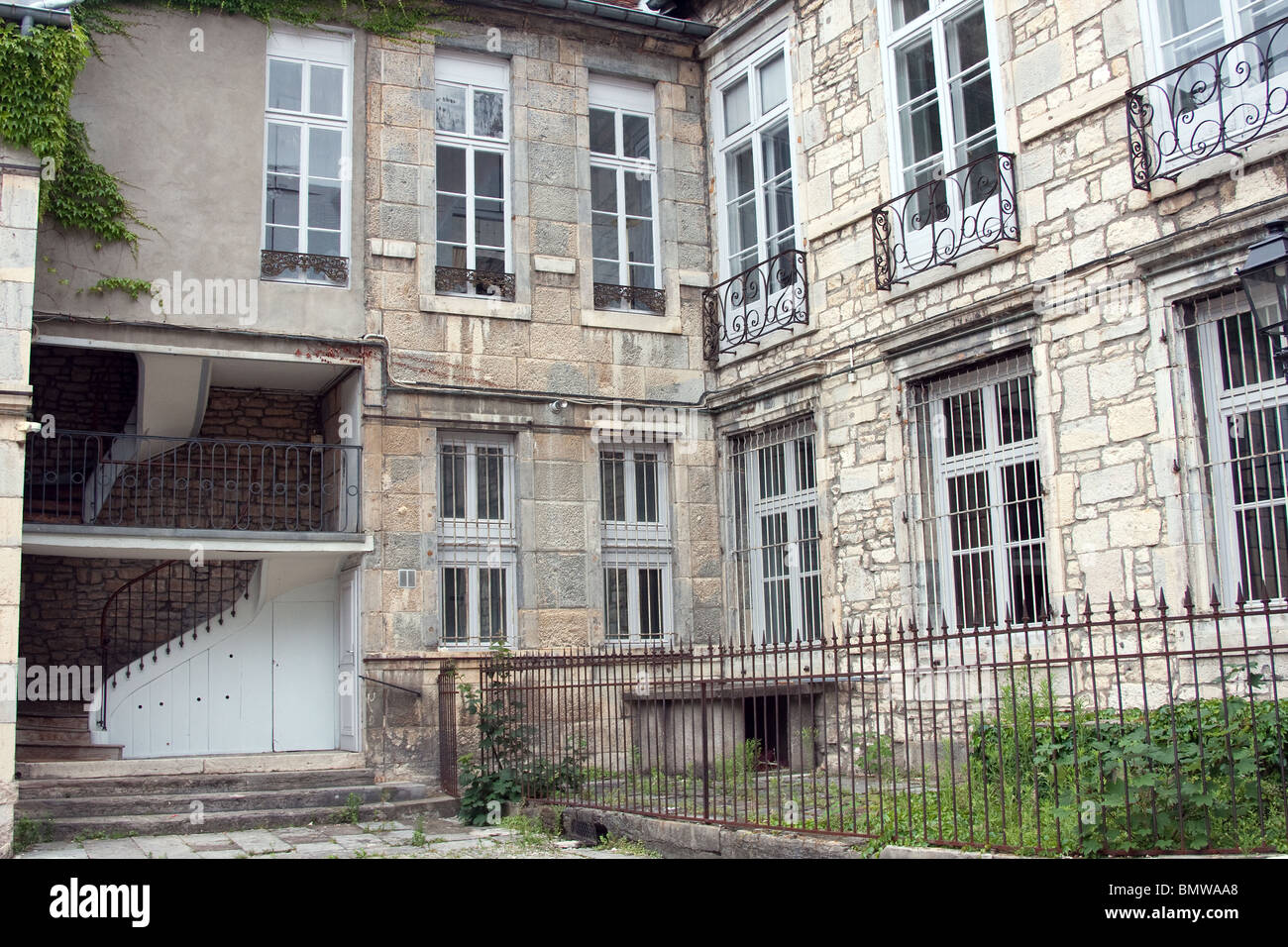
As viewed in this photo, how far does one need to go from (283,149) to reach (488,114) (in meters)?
1.91

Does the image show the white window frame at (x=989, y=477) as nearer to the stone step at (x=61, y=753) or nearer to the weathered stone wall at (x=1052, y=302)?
the weathered stone wall at (x=1052, y=302)

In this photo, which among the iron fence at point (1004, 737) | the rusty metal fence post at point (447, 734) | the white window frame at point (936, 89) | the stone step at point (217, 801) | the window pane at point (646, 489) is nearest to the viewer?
the iron fence at point (1004, 737)

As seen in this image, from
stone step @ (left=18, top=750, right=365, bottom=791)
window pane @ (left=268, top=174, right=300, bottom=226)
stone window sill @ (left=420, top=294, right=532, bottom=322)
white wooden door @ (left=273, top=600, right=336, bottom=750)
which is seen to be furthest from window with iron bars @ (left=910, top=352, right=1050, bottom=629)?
window pane @ (left=268, top=174, right=300, bottom=226)

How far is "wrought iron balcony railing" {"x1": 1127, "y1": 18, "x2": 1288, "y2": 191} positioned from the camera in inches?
283

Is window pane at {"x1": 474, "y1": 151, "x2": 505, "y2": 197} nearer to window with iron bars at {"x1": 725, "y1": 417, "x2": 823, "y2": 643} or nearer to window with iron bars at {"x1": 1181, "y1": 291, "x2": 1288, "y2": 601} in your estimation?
window with iron bars at {"x1": 725, "y1": 417, "x2": 823, "y2": 643}

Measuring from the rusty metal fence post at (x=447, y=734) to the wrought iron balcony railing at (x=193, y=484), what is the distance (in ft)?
5.04

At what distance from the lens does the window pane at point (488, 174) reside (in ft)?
37.5

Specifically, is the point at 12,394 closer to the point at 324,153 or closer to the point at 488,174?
the point at 324,153

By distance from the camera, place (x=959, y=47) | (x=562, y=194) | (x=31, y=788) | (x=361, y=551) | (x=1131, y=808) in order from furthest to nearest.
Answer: (x=562, y=194) → (x=361, y=551) → (x=959, y=47) → (x=31, y=788) → (x=1131, y=808)

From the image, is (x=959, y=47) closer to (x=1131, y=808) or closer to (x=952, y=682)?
(x=952, y=682)

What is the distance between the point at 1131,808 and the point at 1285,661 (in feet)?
7.58

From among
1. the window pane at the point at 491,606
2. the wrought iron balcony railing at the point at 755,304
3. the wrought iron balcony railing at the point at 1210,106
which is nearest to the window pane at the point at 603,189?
the wrought iron balcony railing at the point at 755,304

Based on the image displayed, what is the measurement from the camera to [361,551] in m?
10.4
